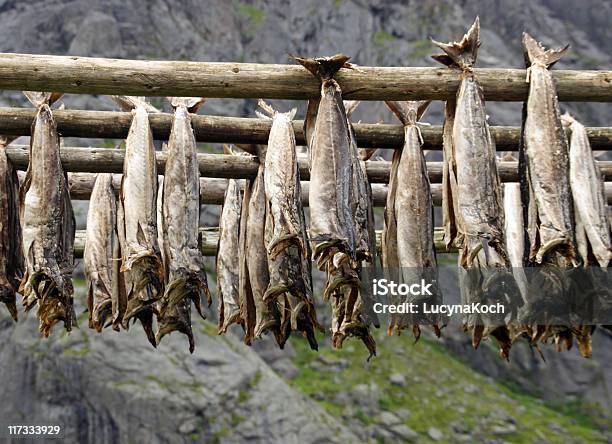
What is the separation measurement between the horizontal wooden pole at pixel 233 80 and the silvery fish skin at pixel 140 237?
417 mm

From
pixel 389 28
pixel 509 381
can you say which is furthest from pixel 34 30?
A: pixel 509 381

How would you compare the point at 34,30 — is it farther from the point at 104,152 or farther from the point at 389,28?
the point at 104,152

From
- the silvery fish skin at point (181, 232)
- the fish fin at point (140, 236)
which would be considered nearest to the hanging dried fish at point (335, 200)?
the silvery fish skin at point (181, 232)

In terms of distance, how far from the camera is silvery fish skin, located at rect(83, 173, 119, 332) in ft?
15.2

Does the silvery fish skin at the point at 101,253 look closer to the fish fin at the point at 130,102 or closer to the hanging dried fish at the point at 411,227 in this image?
the fish fin at the point at 130,102

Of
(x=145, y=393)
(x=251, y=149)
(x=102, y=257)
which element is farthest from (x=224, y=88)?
(x=145, y=393)

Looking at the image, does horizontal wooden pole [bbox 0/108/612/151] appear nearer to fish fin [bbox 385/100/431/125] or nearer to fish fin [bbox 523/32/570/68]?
fish fin [bbox 385/100/431/125]

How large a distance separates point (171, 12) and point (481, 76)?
2477 cm

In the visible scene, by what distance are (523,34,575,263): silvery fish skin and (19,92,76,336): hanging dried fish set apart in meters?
2.60

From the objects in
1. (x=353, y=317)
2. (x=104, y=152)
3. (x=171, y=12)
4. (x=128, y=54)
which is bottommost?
(x=353, y=317)

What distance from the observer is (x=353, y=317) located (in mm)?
4102

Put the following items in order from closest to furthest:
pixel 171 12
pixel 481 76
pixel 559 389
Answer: pixel 481 76 < pixel 559 389 < pixel 171 12

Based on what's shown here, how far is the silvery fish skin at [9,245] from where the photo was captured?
165 inches

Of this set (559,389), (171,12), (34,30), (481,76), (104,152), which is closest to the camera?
(481,76)
